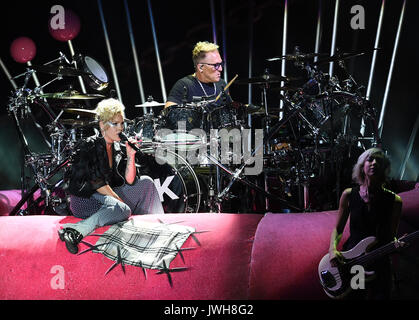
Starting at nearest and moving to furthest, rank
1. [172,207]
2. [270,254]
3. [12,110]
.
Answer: [270,254] < [172,207] < [12,110]

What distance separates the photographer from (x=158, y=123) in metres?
3.84

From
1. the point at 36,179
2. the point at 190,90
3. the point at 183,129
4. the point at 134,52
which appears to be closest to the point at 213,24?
the point at 134,52

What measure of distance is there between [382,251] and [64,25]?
4.65m

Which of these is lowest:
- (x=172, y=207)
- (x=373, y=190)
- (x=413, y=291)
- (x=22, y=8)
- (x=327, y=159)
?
(x=172, y=207)

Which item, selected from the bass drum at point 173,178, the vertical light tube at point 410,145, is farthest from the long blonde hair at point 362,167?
the vertical light tube at point 410,145

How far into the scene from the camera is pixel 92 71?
14.2 feet

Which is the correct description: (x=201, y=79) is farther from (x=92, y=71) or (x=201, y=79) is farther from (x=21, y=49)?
(x=21, y=49)

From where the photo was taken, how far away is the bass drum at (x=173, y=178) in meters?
3.61

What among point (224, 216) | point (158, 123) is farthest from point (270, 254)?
point (158, 123)

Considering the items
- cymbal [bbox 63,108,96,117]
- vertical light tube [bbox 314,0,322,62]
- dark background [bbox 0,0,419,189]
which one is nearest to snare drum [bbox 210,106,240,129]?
cymbal [bbox 63,108,96,117]

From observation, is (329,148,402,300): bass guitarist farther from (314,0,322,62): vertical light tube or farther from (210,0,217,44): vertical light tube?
(210,0,217,44): vertical light tube

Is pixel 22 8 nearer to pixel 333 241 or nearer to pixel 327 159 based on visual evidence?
pixel 327 159

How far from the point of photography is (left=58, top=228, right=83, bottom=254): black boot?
225 centimetres
